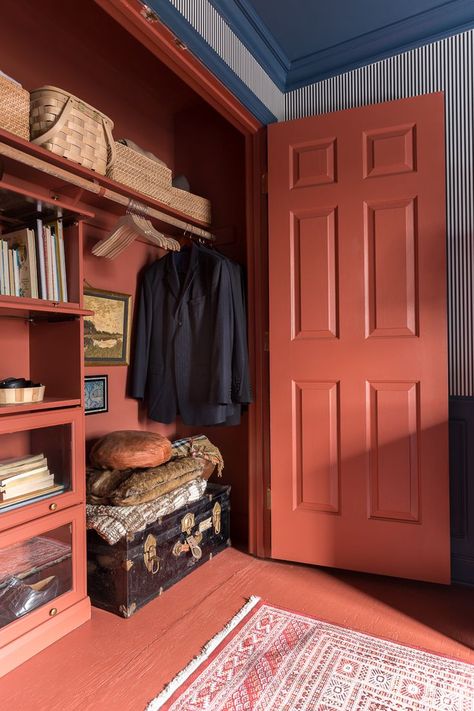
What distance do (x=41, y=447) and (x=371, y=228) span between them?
1.90 meters

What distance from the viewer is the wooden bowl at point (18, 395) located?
5.98ft

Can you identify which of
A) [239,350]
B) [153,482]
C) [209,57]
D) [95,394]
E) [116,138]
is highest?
[209,57]

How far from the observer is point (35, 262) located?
195cm

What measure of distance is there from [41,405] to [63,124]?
1162 millimetres

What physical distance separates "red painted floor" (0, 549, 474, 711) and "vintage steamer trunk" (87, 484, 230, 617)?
2.3 inches

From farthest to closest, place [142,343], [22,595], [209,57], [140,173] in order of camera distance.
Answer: [142,343] < [140,173] < [209,57] < [22,595]

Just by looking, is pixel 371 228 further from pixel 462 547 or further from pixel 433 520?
pixel 462 547

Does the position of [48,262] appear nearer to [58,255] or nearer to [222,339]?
[58,255]

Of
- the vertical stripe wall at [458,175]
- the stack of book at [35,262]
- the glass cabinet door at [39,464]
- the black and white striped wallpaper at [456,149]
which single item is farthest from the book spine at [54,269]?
the vertical stripe wall at [458,175]

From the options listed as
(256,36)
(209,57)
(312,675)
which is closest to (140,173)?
(209,57)

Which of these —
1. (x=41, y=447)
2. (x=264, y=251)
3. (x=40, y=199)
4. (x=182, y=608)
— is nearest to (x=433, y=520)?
(x=182, y=608)

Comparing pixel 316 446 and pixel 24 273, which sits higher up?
pixel 24 273

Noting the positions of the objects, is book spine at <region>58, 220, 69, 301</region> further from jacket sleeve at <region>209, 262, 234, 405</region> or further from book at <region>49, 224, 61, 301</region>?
jacket sleeve at <region>209, 262, 234, 405</region>

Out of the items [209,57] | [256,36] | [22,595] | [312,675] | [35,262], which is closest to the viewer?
[312,675]
